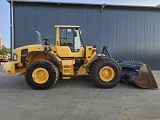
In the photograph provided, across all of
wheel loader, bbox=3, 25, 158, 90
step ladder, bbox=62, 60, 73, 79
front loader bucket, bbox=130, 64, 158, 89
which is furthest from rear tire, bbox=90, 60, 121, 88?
step ladder, bbox=62, 60, 73, 79

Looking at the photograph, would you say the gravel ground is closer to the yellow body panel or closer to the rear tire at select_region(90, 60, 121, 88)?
the rear tire at select_region(90, 60, 121, 88)

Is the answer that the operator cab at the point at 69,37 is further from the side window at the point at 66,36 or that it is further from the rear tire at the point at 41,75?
the rear tire at the point at 41,75

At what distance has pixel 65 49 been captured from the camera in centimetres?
802

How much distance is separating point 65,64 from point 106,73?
1670mm

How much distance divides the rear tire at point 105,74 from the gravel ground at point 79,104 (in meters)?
0.28

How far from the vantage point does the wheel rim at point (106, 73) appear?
7.65 meters

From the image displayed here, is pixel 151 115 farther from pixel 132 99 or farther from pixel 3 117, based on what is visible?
pixel 3 117

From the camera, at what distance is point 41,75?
743 cm

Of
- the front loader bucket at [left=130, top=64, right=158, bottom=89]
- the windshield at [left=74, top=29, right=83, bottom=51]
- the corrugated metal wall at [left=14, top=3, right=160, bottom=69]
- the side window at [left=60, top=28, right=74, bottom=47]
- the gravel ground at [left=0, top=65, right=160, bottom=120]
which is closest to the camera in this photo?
the gravel ground at [left=0, top=65, right=160, bottom=120]

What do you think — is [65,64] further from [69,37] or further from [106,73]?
[106,73]

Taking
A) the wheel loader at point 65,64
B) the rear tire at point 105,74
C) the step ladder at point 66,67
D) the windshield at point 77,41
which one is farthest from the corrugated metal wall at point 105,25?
the rear tire at point 105,74

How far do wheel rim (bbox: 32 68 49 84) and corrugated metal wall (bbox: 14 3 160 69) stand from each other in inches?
225

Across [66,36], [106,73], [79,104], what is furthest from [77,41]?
[79,104]

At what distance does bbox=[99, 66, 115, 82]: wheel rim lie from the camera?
7.65m
